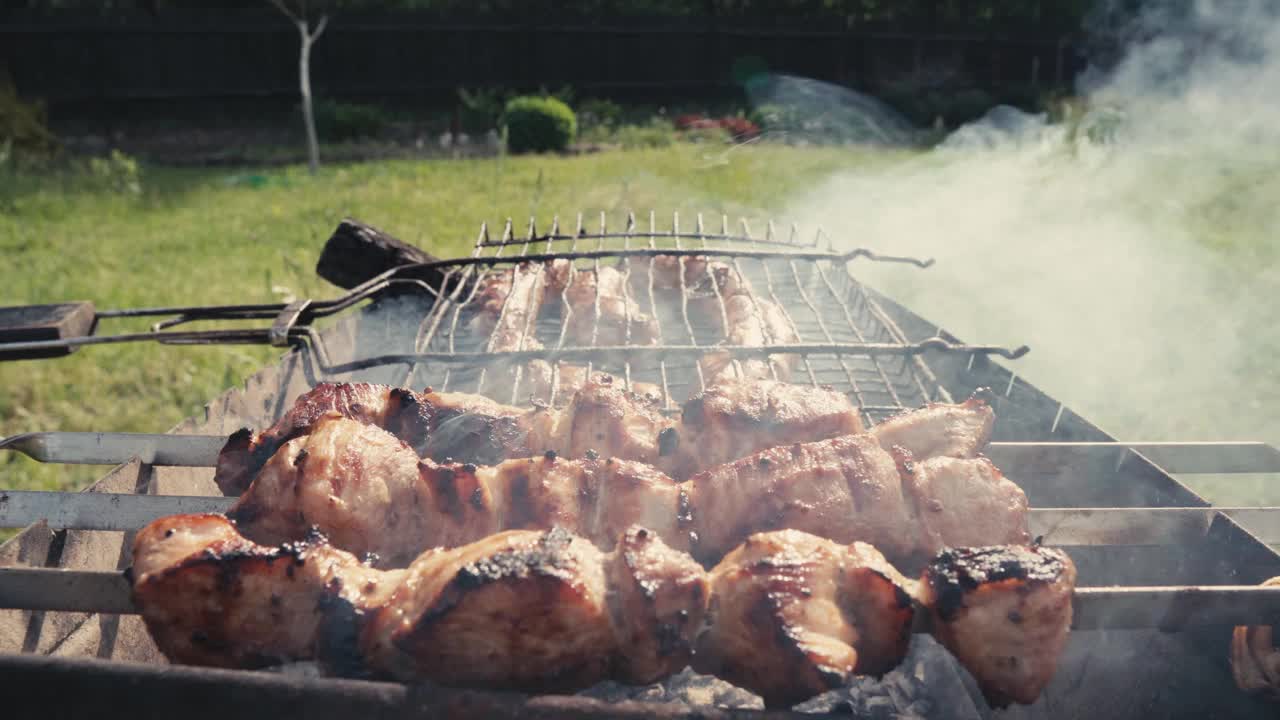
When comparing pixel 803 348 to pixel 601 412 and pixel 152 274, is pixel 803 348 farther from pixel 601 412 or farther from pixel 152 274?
pixel 152 274

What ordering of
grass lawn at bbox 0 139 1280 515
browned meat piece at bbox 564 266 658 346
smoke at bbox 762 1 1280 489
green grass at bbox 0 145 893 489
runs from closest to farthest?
browned meat piece at bbox 564 266 658 346, grass lawn at bbox 0 139 1280 515, smoke at bbox 762 1 1280 489, green grass at bbox 0 145 893 489

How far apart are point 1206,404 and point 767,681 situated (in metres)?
4.80

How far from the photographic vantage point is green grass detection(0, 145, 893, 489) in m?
5.61

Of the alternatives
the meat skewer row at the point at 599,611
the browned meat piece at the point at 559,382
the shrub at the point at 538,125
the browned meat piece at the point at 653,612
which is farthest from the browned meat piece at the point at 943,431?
the shrub at the point at 538,125

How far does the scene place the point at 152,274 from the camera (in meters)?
8.02

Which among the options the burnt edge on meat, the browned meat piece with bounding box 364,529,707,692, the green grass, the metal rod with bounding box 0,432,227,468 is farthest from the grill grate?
the green grass

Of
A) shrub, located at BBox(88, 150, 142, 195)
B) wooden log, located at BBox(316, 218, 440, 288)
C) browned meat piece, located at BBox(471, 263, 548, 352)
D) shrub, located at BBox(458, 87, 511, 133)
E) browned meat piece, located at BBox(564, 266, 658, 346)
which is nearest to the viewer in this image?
browned meat piece, located at BBox(471, 263, 548, 352)

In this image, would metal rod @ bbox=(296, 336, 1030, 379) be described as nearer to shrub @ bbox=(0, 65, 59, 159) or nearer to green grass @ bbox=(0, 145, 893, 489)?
green grass @ bbox=(0, 145, 893, 489)

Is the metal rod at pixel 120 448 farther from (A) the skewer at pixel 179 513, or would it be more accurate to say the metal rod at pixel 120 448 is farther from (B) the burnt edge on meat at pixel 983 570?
(B) the burnt edge on meat at pixel 983 570

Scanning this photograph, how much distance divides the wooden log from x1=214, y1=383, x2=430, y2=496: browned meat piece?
6.68 ft

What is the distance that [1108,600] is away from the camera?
1602mm

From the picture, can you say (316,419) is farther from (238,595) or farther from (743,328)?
(743,328)

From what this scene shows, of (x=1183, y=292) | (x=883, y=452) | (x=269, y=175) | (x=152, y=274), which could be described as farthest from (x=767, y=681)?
(x=269, y=175)

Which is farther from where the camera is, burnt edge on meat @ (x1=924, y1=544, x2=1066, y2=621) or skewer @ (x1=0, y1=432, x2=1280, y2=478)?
skewer @ (x1=0, y1=432, x2=1280, y2=478)
